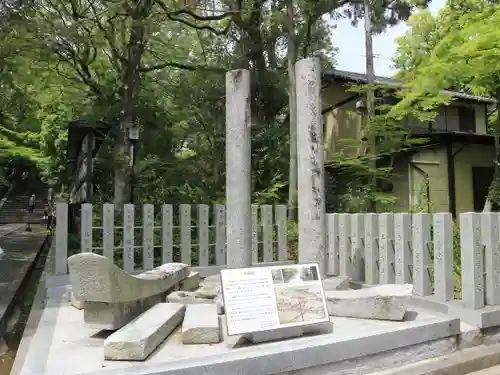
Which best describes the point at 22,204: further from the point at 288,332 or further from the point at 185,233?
the point at 288,332

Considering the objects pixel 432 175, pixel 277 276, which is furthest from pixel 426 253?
pixel 432 175

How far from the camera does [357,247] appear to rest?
7.35m

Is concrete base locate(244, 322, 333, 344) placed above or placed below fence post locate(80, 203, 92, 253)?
below

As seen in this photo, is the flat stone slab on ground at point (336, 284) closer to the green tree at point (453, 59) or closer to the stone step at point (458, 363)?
the stone step at point (458, 363)

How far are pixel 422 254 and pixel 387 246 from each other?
74 centimetres

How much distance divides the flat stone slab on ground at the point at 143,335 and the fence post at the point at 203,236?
360 centimetres

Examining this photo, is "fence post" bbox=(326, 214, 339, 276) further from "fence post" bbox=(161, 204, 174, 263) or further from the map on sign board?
the map on sign board

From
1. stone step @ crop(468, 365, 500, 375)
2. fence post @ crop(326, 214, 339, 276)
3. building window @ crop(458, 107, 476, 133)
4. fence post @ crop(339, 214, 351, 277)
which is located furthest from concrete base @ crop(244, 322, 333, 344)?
building window @ crop(458, 107, 476, 133)

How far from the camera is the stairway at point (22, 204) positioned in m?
30.1

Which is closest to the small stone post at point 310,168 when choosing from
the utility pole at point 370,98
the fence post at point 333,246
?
the fence post at point 333,246

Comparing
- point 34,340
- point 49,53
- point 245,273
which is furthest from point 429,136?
point 34,340

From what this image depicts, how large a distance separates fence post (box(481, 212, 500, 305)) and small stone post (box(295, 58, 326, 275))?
6.54 feet

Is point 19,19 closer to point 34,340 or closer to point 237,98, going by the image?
point 237,98

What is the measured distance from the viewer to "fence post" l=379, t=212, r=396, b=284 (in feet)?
21.3
